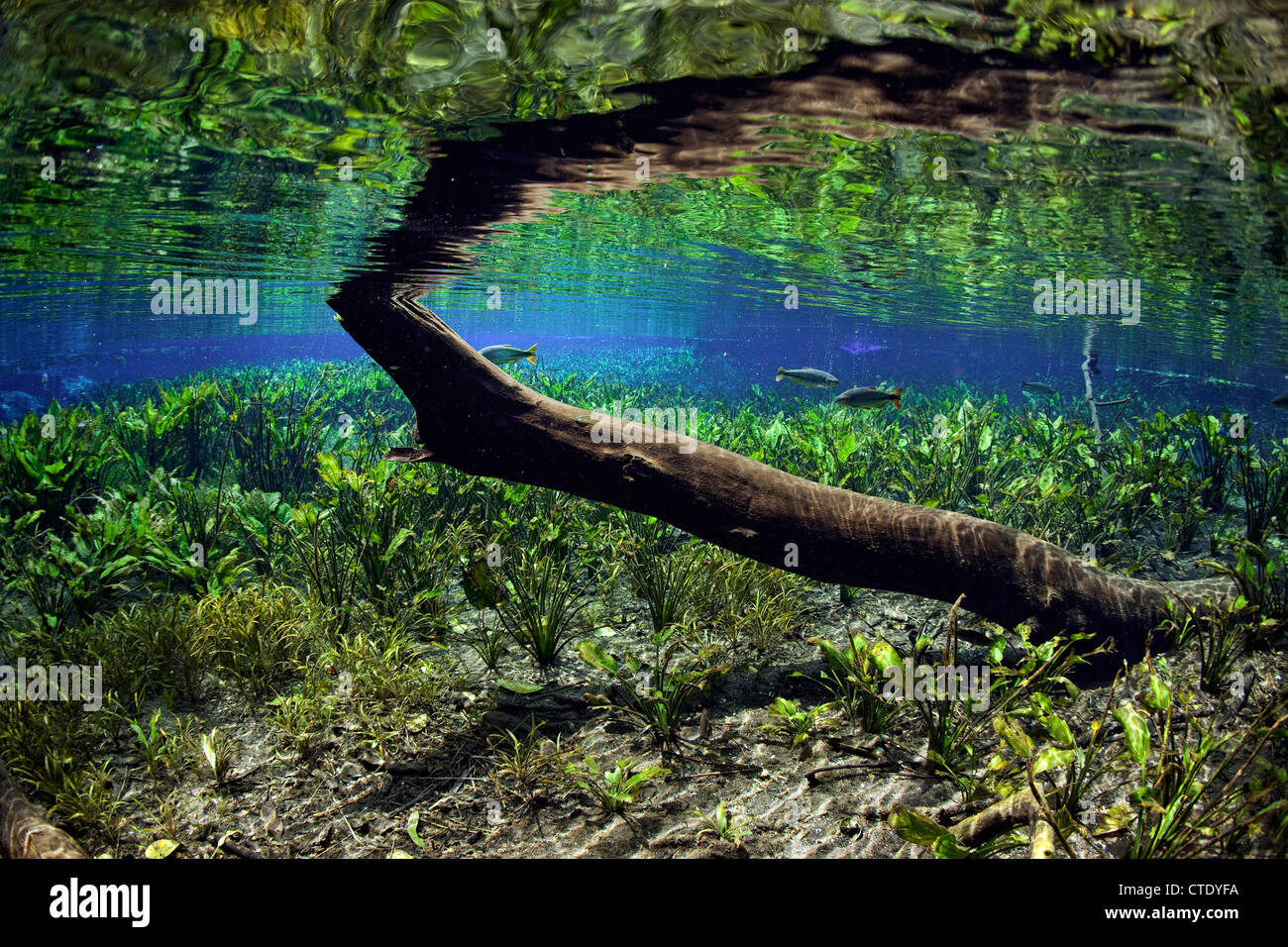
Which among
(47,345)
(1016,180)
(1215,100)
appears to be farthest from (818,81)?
(47,345)

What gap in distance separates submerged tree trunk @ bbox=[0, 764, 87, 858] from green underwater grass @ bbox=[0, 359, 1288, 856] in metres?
0.27

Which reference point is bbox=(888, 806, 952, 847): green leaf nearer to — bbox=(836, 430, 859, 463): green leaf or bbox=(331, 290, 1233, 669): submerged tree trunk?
bbox=(331, 290, 1233, 669): submerged tree trunk

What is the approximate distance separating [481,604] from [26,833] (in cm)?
277

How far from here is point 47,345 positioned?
152ft

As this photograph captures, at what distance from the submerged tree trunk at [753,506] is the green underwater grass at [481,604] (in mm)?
548

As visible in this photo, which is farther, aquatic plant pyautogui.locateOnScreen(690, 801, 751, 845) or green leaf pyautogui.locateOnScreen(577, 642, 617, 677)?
green leaf pyautogui.locateOnScreen(577, 642, 617, 677)

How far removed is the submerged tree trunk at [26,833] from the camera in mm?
3002

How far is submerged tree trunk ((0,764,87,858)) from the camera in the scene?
300 centimetres

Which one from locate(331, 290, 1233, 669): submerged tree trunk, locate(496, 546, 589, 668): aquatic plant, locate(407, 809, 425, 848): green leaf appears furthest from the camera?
locate(496, 546, 589, 668): aquatic plant

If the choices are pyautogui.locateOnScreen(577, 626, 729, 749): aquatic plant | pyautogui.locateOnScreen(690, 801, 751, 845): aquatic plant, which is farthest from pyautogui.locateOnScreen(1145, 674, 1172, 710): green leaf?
pyautogui.locateOnScreen(577, 626, 729, 749): aquatic plant

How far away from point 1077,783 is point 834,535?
273 cm

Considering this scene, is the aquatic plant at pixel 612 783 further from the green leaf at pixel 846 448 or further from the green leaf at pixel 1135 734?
the green leaf at pixel 846 448

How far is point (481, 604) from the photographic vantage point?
5.02m

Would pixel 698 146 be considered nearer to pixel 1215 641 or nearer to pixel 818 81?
pixel 818 81
